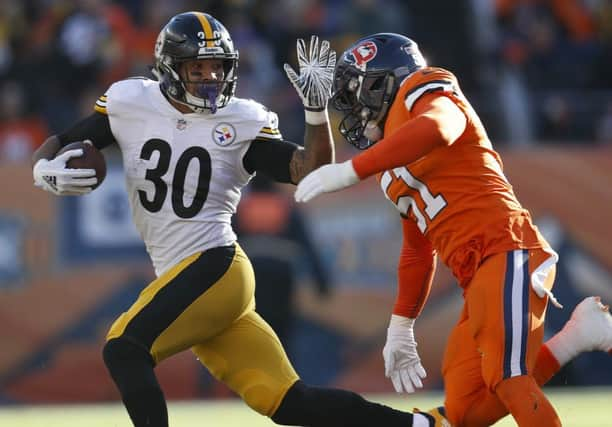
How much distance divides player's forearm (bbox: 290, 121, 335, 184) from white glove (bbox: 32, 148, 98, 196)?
2.69ft

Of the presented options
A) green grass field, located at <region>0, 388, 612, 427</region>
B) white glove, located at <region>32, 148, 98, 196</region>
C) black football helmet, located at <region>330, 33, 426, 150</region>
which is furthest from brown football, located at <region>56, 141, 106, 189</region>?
green grass field, located at <region>0, 388, 612, 427</region>

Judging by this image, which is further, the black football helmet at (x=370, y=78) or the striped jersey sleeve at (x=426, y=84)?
the black football helmet at (x=370, y=78)

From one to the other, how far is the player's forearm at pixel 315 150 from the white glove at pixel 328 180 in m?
0.58

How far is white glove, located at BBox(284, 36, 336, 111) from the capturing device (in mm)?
4781

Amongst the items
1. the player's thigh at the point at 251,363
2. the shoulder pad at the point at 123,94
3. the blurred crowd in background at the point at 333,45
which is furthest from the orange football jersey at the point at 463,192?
the blurred crowd in background at the point at 333,45

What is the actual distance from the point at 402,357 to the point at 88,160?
1.51 m

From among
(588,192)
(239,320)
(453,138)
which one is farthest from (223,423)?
(588,192)

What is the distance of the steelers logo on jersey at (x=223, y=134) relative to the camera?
4.91 m

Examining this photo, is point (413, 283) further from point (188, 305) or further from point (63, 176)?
point (63, 176)

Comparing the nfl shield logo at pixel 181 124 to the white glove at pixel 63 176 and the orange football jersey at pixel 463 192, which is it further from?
the orange football jersey at pixel 463 192

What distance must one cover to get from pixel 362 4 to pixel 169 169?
6.14m

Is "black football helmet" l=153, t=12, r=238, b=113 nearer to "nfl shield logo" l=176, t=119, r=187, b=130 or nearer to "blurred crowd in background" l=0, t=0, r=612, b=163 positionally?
"nfl shield logo" l=176, t=119, r=187, b=130

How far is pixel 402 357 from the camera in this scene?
16.8 feet

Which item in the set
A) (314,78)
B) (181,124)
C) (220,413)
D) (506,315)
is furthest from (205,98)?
(220,413)
